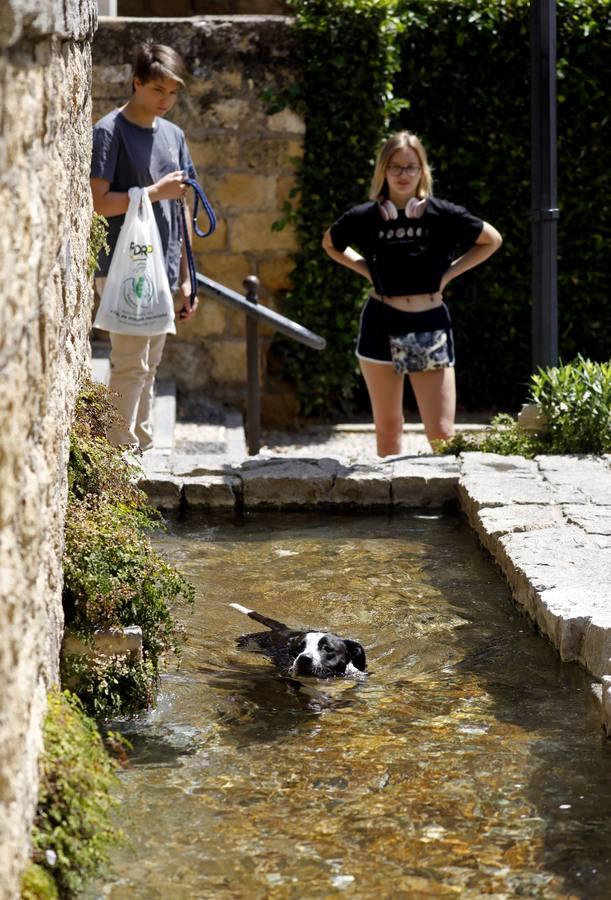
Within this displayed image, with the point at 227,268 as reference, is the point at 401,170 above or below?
above

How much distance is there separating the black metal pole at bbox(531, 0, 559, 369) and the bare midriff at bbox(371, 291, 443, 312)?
81 centimetres

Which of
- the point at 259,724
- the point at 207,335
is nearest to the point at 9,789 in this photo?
the point at 259,724

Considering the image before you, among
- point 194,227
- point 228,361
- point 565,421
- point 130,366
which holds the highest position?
point 194,227

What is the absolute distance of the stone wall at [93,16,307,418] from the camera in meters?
9.00

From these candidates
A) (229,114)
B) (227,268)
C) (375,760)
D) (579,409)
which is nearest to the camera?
(375,760)

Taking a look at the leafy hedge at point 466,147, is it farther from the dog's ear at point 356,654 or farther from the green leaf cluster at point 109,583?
the dog's ear at point 356,654

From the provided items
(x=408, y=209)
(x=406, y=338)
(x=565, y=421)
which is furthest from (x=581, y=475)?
(x=408, y=209)

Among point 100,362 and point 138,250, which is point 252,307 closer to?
point 100,362

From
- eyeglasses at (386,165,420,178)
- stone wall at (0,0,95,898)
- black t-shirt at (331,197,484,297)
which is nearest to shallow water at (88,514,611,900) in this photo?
stone wall at (0,0,95,898)

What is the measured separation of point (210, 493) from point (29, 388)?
3.52m

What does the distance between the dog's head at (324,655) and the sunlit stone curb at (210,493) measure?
2016mm

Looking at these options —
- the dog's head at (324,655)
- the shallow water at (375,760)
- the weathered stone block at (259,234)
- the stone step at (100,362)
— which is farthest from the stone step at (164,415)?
the dog's head at (324,655)

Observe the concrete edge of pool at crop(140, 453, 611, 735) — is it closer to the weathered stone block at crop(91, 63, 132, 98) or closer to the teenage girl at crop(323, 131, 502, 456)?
the teenage girl at crop(323, 131, 502, 456)

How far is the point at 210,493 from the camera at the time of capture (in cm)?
614
